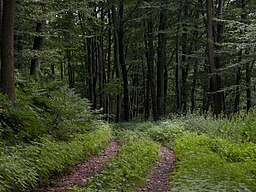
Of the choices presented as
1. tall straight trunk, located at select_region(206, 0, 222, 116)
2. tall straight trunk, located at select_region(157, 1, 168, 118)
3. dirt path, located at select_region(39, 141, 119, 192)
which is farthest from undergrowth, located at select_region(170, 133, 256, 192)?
tall straight trunk, located at select_region(157, 1, 168, 118)

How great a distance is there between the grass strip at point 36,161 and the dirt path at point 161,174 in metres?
2.12

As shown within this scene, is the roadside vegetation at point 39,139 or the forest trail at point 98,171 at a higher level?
the roadside vegetation at point 39,139

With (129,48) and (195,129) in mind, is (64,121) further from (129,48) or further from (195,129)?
(129,48)

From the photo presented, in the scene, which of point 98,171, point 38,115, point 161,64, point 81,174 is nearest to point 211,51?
point 161,64

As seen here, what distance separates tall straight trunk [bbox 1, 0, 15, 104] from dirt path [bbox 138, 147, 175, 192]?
482cm

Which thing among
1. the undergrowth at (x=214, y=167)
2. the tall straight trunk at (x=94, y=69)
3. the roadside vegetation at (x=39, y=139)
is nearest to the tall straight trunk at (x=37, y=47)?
the roadside vegetation at (x=39, y=139)

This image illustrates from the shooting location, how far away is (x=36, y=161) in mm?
6801

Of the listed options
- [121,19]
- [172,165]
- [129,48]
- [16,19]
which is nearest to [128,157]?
[172,165]

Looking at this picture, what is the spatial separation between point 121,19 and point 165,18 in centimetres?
338

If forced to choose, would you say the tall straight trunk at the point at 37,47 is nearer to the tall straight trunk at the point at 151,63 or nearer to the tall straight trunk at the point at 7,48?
the tall straight trunk at the point at 7,48

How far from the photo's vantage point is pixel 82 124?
43.3ft

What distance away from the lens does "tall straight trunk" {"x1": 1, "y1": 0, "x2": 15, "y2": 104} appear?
359 inches

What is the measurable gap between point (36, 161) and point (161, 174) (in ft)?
10.6

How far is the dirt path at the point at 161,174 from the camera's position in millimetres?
6829
